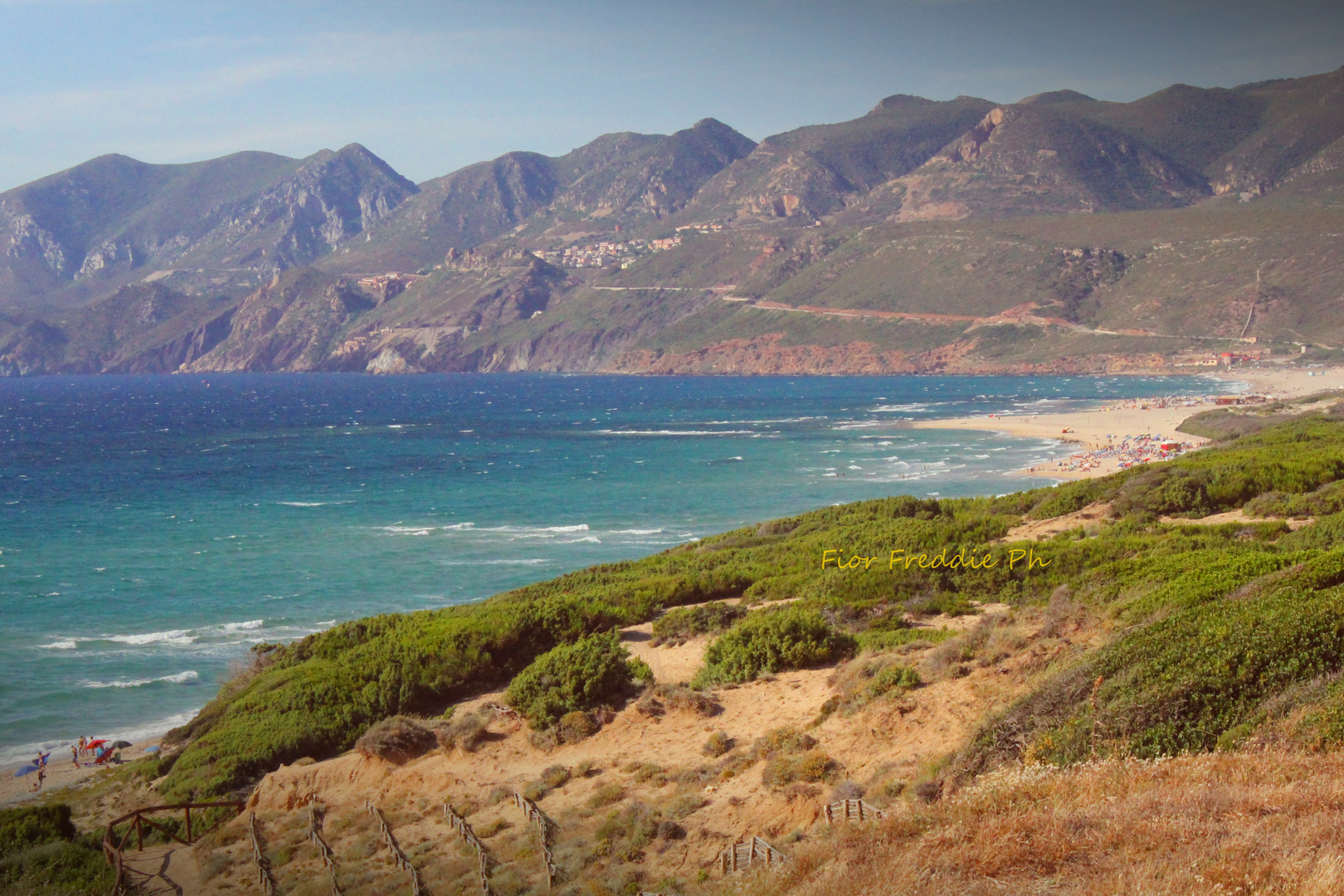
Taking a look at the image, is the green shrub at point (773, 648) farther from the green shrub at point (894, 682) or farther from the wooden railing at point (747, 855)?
the wooden railing at point (747, 855)

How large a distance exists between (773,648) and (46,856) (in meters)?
8.44

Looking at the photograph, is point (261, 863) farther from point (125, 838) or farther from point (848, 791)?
point (848, 791)

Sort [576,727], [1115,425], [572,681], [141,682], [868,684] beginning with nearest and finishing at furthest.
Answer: [868,684] → [576,727] → [572,681] → [141,682] → [1115,425]

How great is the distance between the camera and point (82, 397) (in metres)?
150

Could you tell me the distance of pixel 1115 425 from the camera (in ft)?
233

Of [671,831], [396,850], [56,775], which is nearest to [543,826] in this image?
[671,831]

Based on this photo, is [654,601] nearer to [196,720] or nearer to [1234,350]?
[196,720]

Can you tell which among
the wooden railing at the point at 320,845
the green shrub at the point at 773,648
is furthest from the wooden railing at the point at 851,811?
the green shrub at the point at 773,648

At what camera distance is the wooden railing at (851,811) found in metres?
7.66

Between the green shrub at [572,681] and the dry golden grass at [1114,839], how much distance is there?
5.58m

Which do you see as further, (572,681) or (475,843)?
(572,681)

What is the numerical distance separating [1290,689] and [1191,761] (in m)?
1.23

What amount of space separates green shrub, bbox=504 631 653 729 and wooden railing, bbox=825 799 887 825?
4.87m

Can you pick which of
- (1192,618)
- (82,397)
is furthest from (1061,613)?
(82,397)
